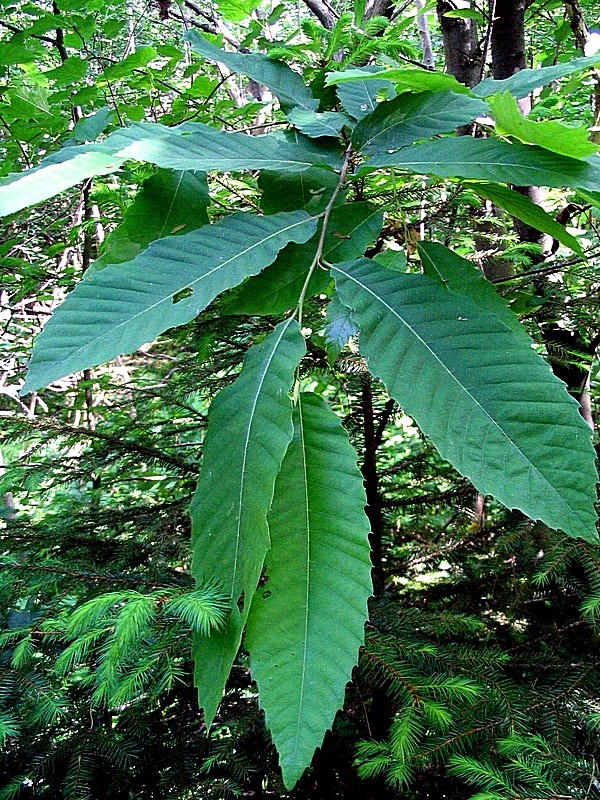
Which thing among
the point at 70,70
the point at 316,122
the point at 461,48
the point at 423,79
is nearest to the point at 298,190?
the point at 316,122

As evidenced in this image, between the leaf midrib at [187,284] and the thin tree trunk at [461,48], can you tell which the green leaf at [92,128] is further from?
the thin tree trunk at [461,48]

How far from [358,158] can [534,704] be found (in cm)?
101

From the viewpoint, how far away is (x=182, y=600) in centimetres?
66

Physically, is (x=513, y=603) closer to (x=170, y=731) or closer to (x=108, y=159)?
(x=170, y=731)

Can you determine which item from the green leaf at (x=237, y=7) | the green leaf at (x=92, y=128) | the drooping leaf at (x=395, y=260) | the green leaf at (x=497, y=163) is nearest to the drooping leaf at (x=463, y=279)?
the drooping leaf at (x=395, y=260)

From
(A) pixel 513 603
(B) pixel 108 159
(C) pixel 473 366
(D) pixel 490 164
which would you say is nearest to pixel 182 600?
(C) pixel 473 366

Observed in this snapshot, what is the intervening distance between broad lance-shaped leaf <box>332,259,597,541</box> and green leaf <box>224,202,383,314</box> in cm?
12

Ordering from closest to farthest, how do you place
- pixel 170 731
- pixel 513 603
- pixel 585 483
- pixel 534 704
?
1. pixel 585 483
2. pixel 534 704
3. pixel 170 731
4. pixel 513 603

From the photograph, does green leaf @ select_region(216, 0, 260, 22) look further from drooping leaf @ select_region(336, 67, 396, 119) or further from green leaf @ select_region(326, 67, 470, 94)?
green leaf @ select_region(326, 67, 470, 94)

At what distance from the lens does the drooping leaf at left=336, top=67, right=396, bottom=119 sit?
0.89 metres

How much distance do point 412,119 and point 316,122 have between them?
0.49 feet

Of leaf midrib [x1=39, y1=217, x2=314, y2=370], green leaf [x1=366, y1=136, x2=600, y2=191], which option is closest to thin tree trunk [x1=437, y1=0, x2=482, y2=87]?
green leaf [x1=366, y1=136, x2=600, y2=191]

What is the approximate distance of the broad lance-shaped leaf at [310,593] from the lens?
0.55 meters

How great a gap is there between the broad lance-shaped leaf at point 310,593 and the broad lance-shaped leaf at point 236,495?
41mm
